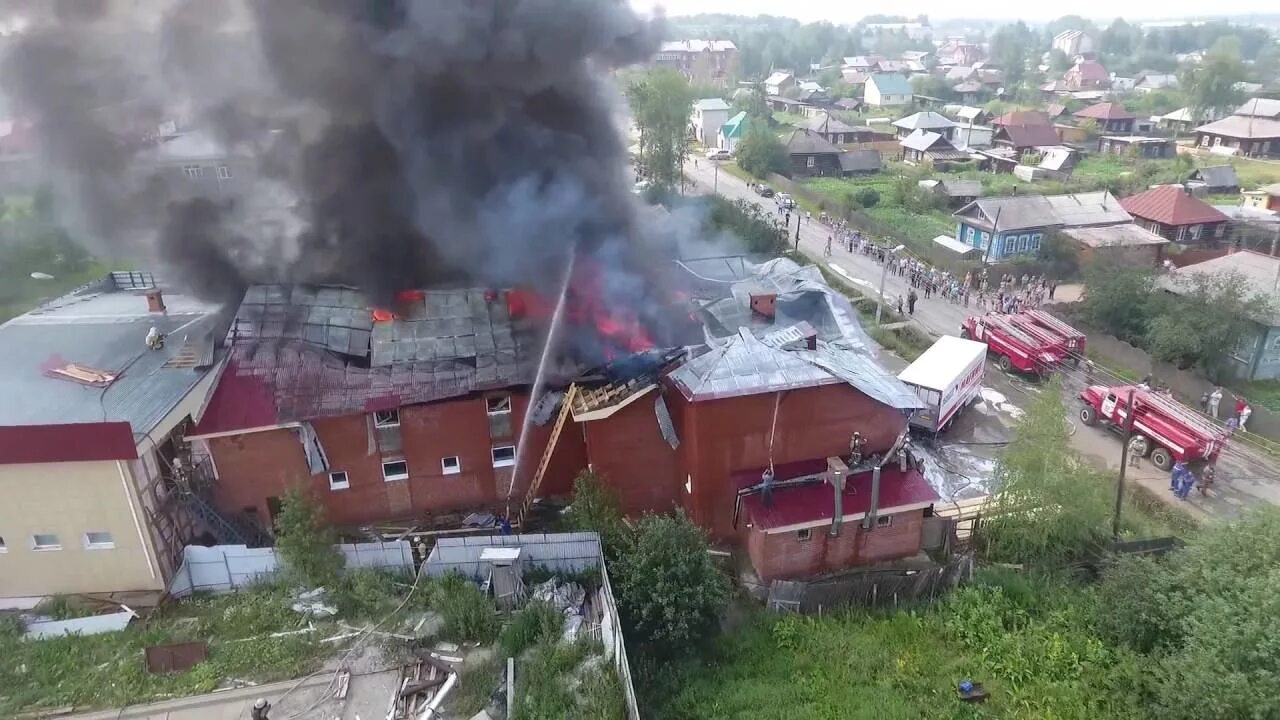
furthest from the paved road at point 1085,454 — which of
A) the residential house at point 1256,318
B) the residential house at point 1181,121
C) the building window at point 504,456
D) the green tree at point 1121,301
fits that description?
the residential house at point 1181,121

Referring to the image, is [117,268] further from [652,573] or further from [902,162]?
[902,162]

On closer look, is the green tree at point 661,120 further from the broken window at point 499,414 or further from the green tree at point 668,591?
the green tree at point 668,591

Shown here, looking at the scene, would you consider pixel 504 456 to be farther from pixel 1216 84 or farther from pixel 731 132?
pixel 1216 84

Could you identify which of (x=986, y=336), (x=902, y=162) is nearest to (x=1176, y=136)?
(x=902, y=162)

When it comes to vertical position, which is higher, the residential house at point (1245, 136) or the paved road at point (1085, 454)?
the residential house at point (1245, 136)

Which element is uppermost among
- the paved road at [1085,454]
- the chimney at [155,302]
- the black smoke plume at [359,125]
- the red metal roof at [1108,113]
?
the black smoke plume at [359,125]

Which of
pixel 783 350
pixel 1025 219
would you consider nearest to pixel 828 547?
pixel 783 350
